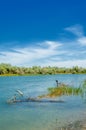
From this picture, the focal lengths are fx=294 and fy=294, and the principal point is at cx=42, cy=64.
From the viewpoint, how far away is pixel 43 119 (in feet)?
62.8

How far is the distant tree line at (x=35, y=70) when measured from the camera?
143m

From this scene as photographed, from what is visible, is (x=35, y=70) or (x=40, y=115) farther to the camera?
(x=35, y=70)

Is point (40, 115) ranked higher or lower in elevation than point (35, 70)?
lower

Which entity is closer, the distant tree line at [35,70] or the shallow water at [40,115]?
the shallow water at [40,115]

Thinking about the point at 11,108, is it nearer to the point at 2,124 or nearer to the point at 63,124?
the point at 2,124

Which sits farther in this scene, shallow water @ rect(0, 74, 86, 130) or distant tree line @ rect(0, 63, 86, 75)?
distant tree line @ rect(0, 63, 86, 75)

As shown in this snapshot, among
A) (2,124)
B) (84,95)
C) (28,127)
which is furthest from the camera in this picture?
(84,95)

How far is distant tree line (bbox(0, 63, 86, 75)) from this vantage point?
14275 centimetres

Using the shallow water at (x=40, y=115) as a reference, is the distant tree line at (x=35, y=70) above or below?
above

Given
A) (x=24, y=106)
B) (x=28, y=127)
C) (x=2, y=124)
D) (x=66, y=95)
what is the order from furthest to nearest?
1. (x=66, y=95)
2. (x=24, y=106)
3. (x=2, y=124)
4. (x=28, y=127)

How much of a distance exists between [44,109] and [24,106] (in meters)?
2.61

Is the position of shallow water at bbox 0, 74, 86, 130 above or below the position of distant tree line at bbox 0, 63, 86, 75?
below

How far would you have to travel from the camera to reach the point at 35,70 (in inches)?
6260

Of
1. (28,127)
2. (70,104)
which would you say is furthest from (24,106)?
(28,127)
